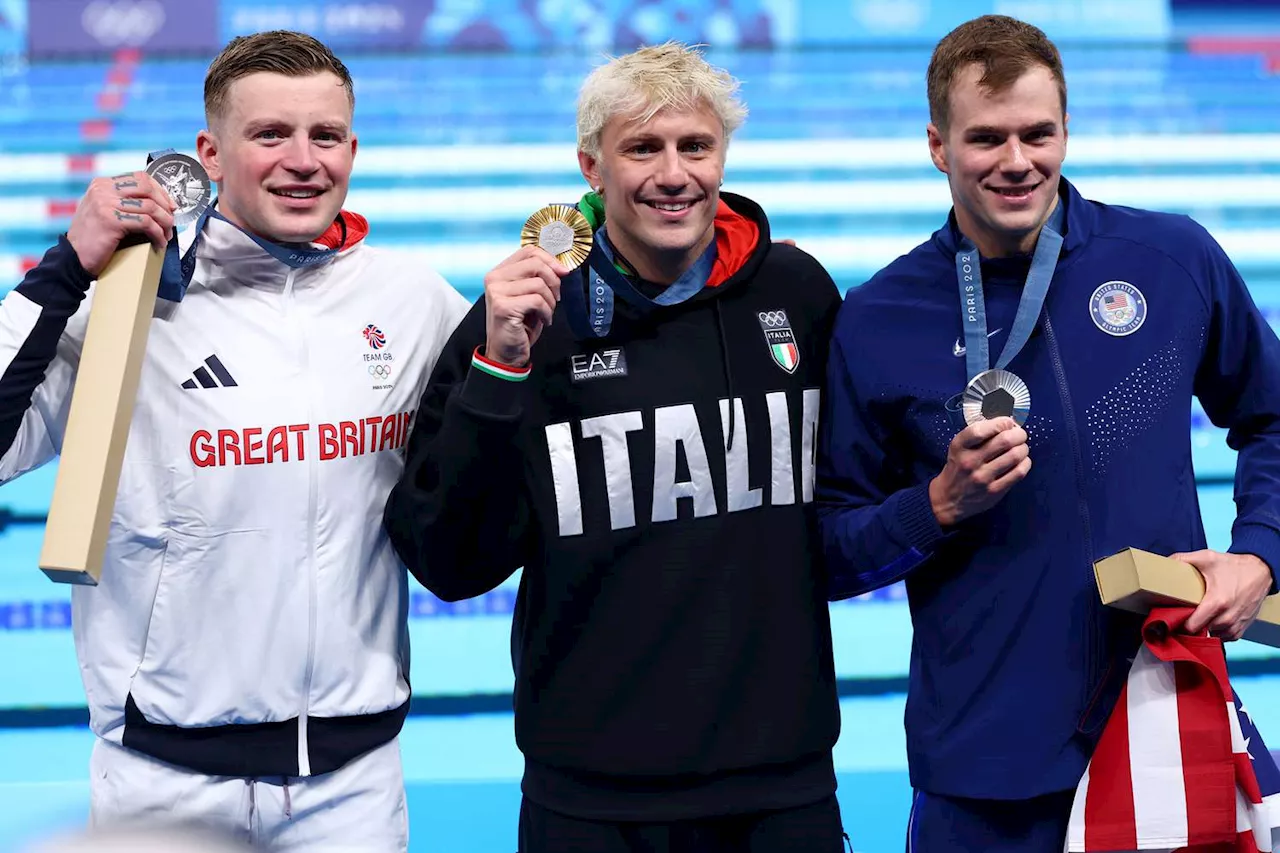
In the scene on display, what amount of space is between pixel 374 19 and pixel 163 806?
19.5 feet

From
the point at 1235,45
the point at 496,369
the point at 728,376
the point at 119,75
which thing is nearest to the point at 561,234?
the point at 496,369

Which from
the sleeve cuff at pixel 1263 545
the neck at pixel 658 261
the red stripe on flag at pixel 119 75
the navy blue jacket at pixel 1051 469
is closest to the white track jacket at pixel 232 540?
the neck at pixel 658 261

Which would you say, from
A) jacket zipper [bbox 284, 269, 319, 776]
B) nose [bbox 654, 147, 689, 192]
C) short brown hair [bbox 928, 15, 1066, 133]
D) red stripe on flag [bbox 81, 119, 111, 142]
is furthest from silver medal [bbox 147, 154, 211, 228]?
red stripe on flag [bbox 81, 119, 111, 142]

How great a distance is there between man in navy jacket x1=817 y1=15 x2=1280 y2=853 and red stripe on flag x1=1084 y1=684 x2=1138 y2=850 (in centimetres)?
4

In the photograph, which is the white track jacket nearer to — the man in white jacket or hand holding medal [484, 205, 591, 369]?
the man in white jacket

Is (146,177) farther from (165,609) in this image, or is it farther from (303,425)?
(165,609)

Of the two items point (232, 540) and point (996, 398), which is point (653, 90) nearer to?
point (996, 398)

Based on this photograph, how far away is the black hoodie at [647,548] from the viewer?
1978mm

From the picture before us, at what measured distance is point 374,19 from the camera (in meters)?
7.29

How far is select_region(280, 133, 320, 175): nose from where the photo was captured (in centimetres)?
199

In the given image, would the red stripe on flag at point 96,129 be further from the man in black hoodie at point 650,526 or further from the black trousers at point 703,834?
the black trousers at point 703,834

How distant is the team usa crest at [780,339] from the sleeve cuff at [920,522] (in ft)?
0.91

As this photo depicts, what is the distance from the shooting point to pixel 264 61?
6.63ft

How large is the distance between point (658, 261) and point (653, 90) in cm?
24
